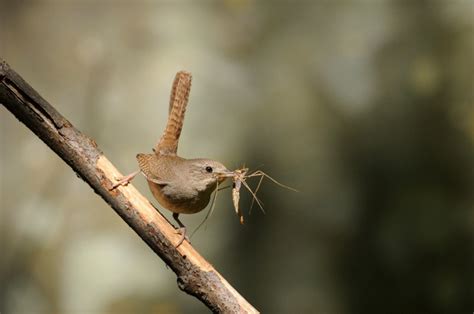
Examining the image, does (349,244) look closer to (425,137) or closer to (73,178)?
(425,137)

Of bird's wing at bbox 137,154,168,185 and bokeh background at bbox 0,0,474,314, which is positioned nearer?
bird's wing at bbox 137,154,168,185

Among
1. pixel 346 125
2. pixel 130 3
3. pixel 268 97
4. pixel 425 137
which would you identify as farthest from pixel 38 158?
pixel 425 137

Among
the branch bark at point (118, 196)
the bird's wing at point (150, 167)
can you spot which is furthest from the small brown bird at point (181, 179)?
the branch bark at point (118, 196)

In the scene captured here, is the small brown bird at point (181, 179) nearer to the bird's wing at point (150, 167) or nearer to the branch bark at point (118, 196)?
the bird's wing at point (150, 167)

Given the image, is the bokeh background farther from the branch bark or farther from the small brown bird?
the branch bark

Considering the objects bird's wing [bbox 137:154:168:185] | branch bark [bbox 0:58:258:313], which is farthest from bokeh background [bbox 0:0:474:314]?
branch bark [bbox 0:58:258:313]
